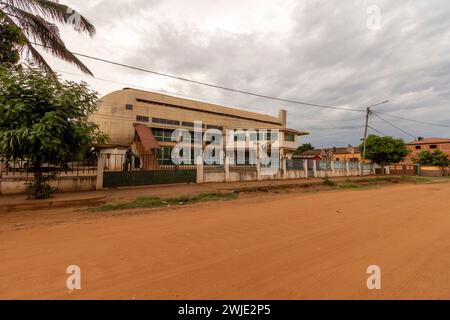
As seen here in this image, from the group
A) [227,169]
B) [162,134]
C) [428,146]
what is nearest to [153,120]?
[162,134]

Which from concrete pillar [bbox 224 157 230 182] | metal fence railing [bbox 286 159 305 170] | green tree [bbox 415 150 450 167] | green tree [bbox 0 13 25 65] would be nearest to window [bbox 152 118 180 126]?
concrete pillar [bbox 224 157 230 182]

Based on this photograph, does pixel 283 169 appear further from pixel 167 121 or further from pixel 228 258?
pixel 167 121

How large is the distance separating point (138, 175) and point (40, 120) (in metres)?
5.88

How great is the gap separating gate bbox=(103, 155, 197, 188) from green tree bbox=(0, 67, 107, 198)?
3.38m

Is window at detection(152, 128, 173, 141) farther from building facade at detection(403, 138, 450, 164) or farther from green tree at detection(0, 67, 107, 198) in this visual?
building facade at detection(403, 138, 450, 164)

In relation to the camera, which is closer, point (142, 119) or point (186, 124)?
point (142, 119)

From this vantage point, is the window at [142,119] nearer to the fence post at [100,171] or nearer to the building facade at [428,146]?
the fence post at [100,171]

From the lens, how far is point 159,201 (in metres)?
8.73

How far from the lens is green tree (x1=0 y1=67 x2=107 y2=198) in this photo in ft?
21.8

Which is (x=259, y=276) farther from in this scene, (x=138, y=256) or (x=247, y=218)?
(x=247, y=218)

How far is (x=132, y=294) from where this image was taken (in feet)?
7.79
